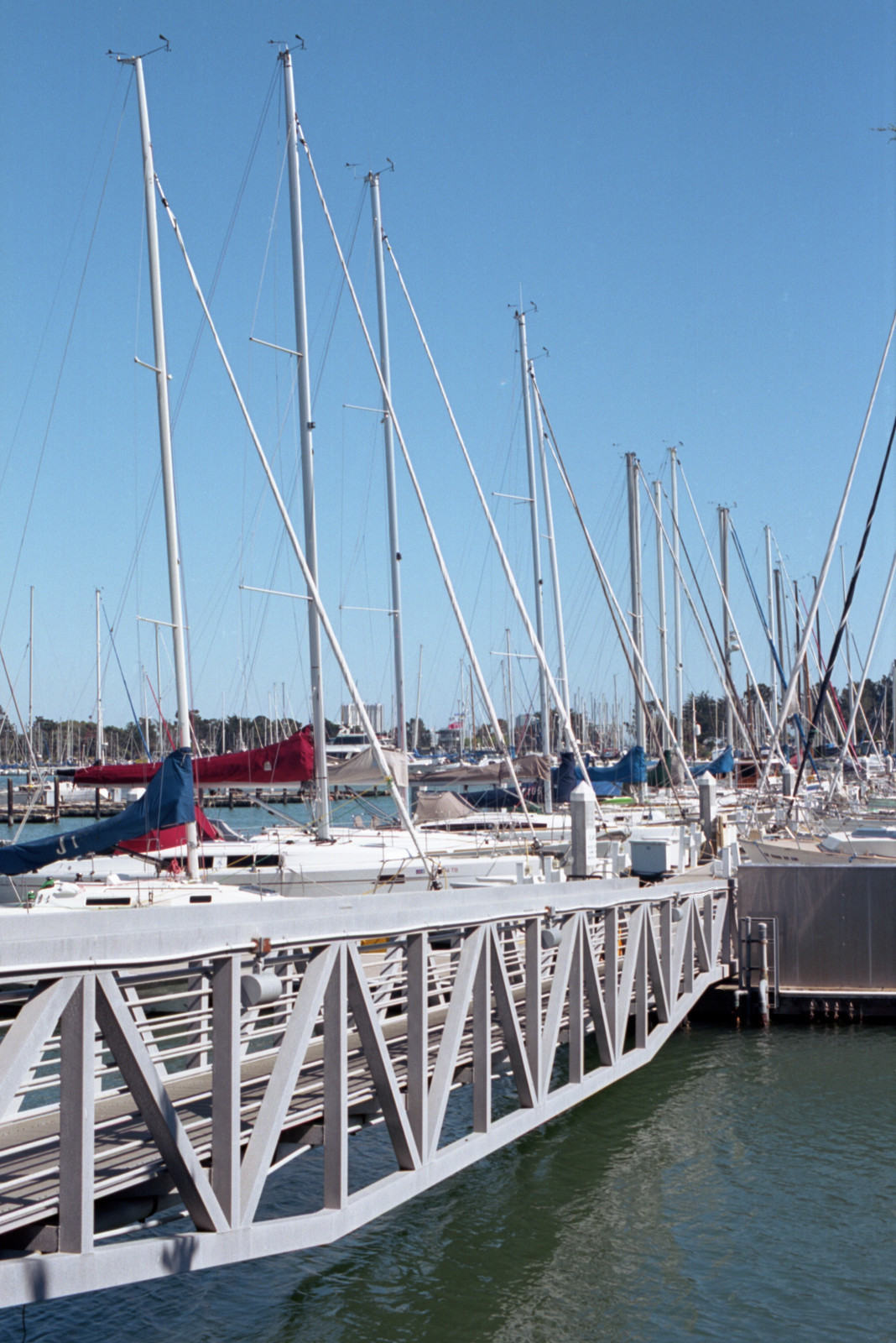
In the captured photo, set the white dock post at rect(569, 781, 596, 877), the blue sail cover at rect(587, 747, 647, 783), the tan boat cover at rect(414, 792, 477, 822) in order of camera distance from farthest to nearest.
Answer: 1. the blue sail cover at rect(587, 747, 647, 783)
2. the tan boat cover at rect(414, 792, 477, 822)
3. the white dock post at rect(569, 781, 596, 877)

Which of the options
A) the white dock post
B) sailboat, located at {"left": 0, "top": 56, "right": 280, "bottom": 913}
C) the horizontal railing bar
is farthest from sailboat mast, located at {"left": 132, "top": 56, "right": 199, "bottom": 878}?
the horizontal railing bar

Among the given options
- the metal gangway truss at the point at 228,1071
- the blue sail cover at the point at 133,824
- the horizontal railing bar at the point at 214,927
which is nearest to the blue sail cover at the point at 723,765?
the blue sail cover at the point at 133,824

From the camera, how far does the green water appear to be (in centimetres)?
1045

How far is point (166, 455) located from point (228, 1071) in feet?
58.6

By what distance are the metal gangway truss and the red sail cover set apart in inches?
540

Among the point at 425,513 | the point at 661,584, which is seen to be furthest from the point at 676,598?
the point at 425,513

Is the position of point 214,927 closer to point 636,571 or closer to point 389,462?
point 389,462

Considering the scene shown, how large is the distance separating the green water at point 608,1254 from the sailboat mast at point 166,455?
29.9 ft

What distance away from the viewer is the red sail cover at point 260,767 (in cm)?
2669

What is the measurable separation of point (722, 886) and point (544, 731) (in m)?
18.2

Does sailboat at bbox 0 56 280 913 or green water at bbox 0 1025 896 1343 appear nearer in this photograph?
green water at bbox 0 1025 896 1343

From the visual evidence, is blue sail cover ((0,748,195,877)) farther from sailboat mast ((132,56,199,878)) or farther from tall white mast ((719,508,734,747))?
tall white mast ((719,508,734,747))

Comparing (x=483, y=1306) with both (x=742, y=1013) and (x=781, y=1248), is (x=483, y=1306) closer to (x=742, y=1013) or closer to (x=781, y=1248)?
(x=781, y=1248)

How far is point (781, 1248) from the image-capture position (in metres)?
12.0
